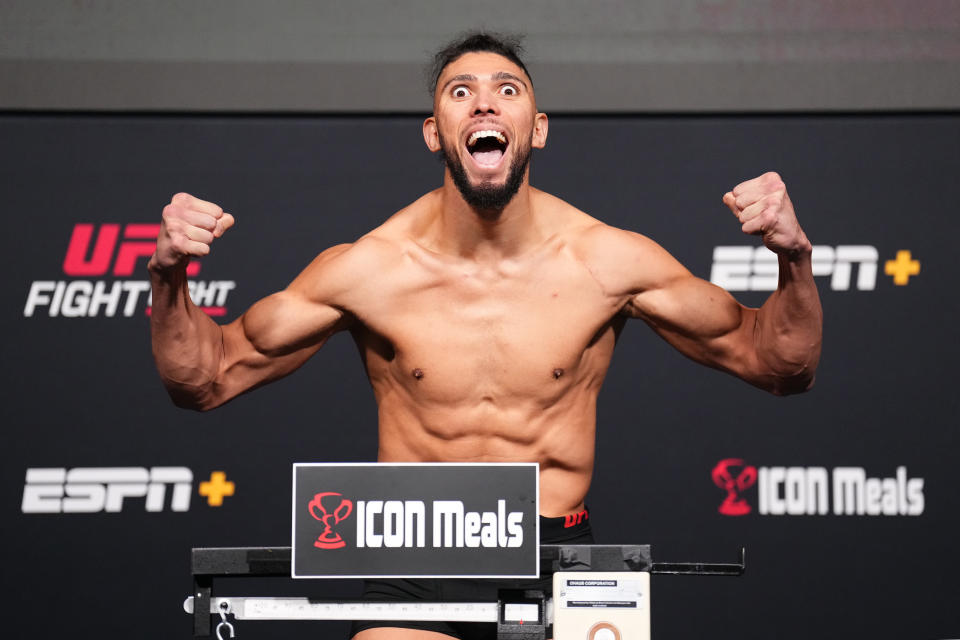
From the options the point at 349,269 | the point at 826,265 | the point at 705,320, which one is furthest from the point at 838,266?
the point at 349,269

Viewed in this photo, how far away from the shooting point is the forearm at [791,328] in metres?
1.80

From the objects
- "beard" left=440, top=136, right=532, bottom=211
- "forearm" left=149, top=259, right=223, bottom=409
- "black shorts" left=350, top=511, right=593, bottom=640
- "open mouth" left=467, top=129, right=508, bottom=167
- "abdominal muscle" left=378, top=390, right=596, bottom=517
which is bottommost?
"black shorts" left=350, top=511, right=593, bottom=640

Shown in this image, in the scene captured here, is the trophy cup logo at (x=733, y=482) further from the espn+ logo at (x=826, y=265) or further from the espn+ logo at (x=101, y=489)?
the espn+ logo at (x=101, y=489)

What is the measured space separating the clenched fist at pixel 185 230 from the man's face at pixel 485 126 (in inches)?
18.1

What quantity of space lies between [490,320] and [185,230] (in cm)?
60

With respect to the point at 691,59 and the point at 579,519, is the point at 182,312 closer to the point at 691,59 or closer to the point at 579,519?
the point at 579,519

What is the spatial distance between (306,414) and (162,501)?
48 centimetres

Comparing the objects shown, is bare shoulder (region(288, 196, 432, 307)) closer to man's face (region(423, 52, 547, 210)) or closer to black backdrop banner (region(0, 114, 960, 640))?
man's face (region(423, 52, 547, 210))

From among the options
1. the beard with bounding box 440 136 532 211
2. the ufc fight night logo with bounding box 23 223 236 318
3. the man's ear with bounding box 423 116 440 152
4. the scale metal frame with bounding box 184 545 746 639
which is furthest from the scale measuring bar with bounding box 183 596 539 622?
the ufc fight night logo with bounding box 23 223 236 318

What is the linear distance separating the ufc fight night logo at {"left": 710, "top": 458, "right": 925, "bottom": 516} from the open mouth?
158cm

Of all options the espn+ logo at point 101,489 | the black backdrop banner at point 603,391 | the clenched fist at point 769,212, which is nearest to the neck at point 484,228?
the clenched fist at point 769,212

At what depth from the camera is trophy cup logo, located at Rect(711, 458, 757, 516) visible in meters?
3.16

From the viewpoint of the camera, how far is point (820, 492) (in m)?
3.15

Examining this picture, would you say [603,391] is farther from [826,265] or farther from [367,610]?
[367,610]
